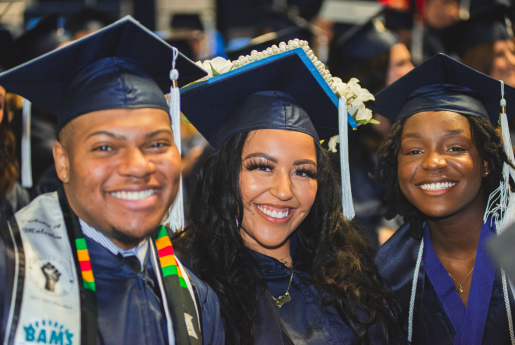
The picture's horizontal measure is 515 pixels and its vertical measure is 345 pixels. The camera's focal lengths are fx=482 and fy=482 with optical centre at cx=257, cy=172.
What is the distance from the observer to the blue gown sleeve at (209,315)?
1.92m

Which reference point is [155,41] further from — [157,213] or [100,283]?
[100,283]

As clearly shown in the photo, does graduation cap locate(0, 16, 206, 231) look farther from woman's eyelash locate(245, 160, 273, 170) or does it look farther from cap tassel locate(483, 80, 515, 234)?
cap tassel locate(483, 80, 515, 234)

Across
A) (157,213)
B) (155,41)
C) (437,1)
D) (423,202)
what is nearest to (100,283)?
(157,213)

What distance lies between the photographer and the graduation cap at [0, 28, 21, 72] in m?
2.78

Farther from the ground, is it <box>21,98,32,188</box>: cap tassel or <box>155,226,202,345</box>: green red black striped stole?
<box>21,98,32,188</box>: cap tassel

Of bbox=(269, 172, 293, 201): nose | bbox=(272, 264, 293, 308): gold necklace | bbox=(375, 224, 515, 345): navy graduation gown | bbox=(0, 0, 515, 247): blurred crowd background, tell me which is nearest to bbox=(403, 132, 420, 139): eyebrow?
bbox=(375, 224, 515, 345): navy graduation gown

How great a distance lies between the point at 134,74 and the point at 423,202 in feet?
5.19

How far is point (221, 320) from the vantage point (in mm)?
2043

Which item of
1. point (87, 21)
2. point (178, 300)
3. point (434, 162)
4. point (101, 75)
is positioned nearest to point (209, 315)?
point (178, 300)

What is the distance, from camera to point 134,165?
1635 millimetres

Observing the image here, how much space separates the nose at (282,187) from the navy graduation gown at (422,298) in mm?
923

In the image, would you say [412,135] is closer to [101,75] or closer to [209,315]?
[209,315]

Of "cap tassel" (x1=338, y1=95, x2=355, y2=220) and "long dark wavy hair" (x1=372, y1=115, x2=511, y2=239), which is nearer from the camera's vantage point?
"cap tassel" (x1=338, y1=95, x2=355, y2=220)

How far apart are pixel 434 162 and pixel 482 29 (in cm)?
266
